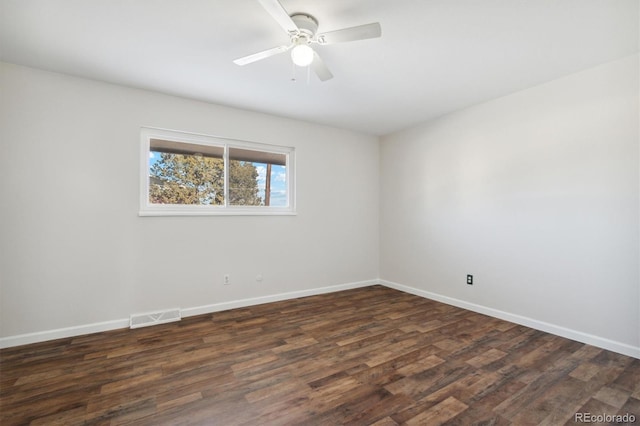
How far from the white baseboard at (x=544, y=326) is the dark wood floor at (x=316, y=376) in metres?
0.10

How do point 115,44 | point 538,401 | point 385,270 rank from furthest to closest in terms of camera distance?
1. point 385,270
2. point 115,44
3. point 538,401

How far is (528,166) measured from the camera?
2908 mm

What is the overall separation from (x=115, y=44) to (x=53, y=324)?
8.11 ft

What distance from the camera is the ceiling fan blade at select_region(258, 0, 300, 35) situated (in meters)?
1.48

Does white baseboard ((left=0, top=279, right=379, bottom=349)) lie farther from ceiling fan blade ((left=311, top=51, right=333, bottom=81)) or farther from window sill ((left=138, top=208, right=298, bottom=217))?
ceiling fan blade ((left=311, top=51, right=333, bottom=81))

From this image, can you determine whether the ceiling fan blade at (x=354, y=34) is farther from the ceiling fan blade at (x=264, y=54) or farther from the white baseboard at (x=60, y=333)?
the white baseboard at (x=60, y=333)

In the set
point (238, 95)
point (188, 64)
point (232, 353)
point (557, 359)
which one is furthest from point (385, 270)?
point (188, 64)

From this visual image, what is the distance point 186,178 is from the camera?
3.29 meters

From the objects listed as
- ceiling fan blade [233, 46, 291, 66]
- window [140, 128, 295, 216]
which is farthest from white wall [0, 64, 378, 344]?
ceiling fan blade [233, 46, 291, 66]

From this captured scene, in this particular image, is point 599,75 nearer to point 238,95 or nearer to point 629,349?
point 629,349

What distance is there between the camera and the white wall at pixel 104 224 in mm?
2471

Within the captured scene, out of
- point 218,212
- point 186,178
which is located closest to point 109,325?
point 218,212

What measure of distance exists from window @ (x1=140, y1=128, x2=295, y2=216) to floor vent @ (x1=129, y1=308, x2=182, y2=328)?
1.03 m

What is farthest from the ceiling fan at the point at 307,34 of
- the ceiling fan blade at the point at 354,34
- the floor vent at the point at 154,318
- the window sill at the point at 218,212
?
the floor vent at the point at 154,318
